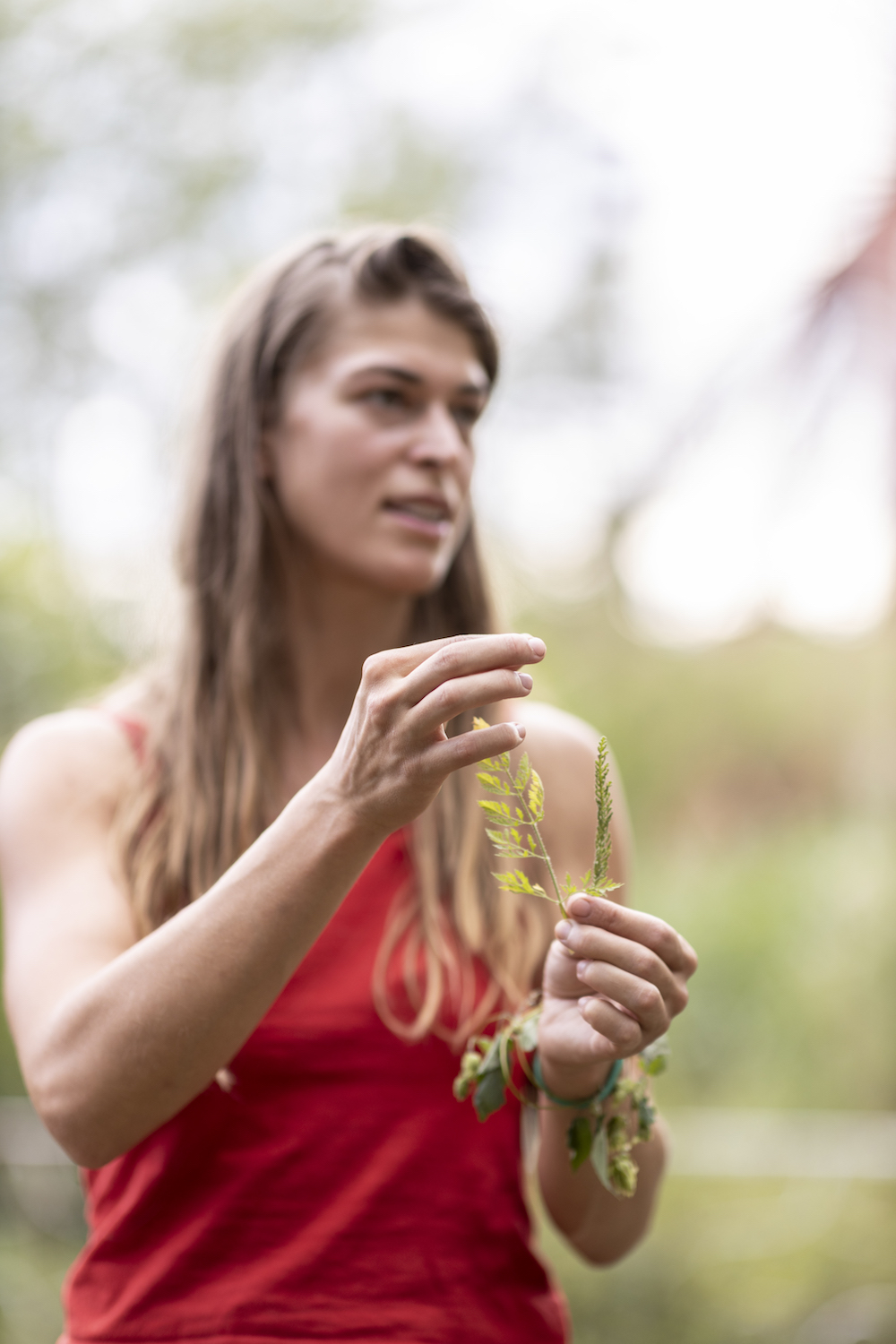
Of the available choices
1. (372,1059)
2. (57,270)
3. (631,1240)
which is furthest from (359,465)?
(57,270)

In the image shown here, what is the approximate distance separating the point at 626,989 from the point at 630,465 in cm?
442

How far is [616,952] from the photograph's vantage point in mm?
781

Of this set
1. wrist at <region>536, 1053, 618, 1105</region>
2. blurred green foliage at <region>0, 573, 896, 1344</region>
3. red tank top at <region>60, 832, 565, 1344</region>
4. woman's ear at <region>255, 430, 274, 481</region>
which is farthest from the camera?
blurred green foliage at <region>0, 573, 896, 1344</region>

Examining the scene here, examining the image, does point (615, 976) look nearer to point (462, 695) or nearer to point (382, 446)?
point (462, 695)

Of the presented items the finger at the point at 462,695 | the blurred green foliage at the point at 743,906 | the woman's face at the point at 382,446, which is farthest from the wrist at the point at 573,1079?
the blurred green foliage at the point at 743,906

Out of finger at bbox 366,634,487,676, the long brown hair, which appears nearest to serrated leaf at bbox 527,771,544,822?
finger at bbox 366,634,487,676

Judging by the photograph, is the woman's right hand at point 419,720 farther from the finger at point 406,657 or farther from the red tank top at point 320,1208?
the red tank top at point 320,1208

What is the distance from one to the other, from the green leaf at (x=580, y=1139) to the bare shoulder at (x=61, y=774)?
0.58m

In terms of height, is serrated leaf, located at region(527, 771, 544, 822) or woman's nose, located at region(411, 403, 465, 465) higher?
woman's nose, located at region(411, 403, 465, 465)

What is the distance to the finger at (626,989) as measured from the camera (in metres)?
0.79

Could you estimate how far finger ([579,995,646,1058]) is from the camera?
31.9 inches

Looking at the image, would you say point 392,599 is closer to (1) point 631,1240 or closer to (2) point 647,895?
(1) point 631,1240

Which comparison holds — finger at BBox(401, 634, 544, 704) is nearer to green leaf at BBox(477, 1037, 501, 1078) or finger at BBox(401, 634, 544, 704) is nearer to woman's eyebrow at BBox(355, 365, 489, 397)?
green leaf at BBox(477, 1037, 501, 1078)

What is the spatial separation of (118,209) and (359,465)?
4.58 metres
